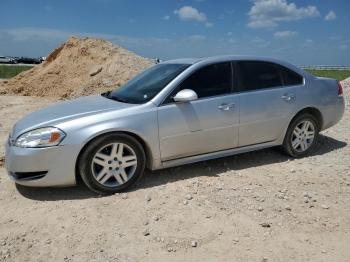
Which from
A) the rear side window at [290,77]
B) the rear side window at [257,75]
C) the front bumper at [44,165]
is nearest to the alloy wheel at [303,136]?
the rear side window at [290,77]

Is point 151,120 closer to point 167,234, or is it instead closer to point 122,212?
point 122,212

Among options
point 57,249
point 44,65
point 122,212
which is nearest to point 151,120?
point 122,212

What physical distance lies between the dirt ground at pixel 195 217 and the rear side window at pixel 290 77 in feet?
4.06

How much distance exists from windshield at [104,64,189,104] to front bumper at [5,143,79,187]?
1.15 m

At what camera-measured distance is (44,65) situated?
63.4 ft

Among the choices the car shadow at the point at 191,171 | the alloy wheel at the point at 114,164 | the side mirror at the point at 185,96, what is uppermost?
the side mirror at the point at 185,96

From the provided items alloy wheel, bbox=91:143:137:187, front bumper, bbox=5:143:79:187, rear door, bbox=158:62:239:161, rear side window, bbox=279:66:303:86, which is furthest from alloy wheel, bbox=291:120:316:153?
front bumper, bbox=5:143:79:187

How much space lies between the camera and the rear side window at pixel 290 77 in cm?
593

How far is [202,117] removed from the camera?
5.12 meters

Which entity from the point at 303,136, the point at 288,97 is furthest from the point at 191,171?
the point at 303,136

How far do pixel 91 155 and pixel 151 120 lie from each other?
32.8 inches

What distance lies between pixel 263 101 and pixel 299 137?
0.99 meters

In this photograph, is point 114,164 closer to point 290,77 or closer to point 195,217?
point 195,217

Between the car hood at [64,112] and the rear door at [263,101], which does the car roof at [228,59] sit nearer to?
the rear door at [263,101]
